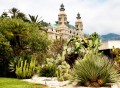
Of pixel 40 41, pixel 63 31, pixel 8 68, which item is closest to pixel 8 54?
pixel 8 68

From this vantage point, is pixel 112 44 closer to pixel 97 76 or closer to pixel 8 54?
pixel 8 54

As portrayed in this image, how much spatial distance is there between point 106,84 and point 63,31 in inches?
4452

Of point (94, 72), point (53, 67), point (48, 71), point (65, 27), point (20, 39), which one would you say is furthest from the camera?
point (65, 27)

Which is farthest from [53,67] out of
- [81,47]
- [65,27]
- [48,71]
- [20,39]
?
[65,27]

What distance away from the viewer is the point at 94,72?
15078 mm

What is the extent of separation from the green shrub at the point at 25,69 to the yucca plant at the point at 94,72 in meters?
9.21

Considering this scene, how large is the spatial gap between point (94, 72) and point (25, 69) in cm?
1032

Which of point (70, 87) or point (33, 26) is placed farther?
point (33, 26)

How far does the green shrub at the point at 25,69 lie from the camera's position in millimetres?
24158

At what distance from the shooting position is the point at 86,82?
15352 millimetres

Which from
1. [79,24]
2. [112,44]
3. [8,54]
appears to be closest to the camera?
[8,54]

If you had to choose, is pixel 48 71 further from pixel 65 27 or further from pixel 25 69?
pixel 65 27

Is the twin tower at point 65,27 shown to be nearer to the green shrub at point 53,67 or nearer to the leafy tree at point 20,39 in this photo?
the leafy tree at point 20,39

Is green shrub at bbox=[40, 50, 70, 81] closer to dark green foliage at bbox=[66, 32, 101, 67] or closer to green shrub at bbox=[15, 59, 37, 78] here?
green shrub at bbox=[15, 59, 37, 78]
